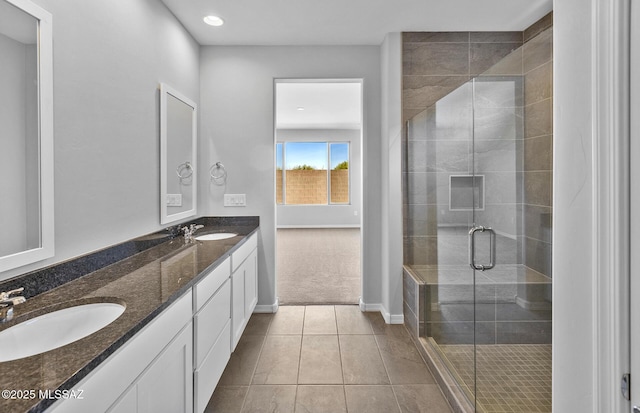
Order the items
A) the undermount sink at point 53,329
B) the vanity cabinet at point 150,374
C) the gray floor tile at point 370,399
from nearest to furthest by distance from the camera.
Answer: the vanity cabinet at point 150,374, the undermount sink at point 53,329, the gray floor tile at point 370,399

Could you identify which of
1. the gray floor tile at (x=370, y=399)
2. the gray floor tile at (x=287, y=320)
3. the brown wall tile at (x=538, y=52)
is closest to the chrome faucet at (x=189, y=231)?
the gray floor tile at (x=287, y=320)

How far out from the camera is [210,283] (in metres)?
1.82

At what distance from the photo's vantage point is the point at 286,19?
9.18 feet

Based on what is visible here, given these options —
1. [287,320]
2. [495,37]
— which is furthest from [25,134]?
[495,37]

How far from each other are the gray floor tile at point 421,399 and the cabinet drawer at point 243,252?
51.6 inches

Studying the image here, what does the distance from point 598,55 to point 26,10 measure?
1.86 metres

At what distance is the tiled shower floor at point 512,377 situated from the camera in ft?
4.84

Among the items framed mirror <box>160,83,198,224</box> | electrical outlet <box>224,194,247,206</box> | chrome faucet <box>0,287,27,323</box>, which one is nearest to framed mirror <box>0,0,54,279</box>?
chrome faucet <box>0,287,27,323</box>

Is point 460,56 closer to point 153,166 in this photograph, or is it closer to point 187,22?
point 187,22

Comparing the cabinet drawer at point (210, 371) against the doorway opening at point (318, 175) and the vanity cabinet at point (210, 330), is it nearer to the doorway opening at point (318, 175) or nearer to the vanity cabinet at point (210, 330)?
the vanity cabinet at point (210, 330)

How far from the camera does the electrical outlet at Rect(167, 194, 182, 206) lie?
259 centimetres

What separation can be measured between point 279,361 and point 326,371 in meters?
0.36

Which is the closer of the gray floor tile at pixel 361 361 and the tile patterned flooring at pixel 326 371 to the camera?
the tile patterned flooring at pixel 326 371

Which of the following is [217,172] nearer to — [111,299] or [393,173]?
[393,173]
